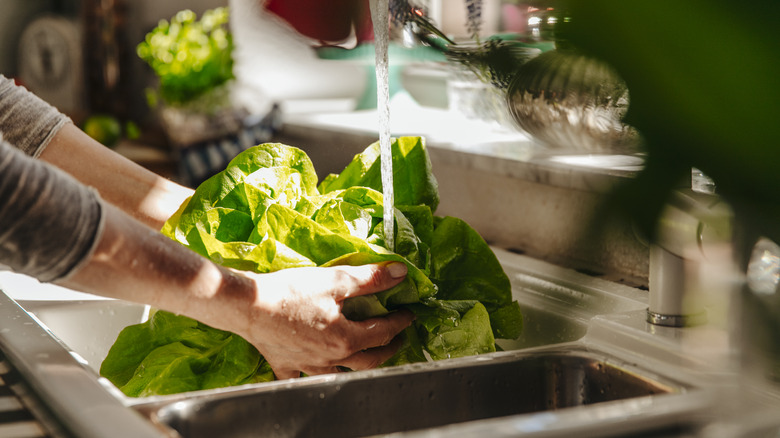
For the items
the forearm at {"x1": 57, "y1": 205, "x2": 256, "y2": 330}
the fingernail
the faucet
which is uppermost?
the faucet

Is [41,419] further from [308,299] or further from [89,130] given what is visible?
[89,130]

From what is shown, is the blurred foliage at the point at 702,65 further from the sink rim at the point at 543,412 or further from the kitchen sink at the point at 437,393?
the kitchen sink at the point at 437,393

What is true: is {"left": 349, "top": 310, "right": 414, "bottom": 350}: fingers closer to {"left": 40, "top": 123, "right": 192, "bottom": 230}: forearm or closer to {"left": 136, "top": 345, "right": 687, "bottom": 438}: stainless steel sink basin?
{"left": 136, "top": 345, "right": 687, "bottom": 438}: stainless steel sink basin

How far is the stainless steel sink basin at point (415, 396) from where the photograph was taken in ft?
2.09

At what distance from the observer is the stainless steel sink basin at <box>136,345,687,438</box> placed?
2.09ft

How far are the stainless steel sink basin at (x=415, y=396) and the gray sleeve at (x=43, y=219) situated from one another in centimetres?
14

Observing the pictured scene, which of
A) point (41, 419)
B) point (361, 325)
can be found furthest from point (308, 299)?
point (41, 419)

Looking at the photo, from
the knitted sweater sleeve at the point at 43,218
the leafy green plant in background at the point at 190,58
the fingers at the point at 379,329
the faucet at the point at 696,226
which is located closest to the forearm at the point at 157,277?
the knitted sweater sleeve at the point at 43,218

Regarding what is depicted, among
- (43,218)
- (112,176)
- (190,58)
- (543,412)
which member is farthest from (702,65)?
(190,58)

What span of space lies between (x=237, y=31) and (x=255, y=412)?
245cm

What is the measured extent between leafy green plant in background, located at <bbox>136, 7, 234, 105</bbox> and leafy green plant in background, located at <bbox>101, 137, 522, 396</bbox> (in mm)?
1766

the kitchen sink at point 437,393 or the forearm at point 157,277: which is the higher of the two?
the forearm at point 157,277

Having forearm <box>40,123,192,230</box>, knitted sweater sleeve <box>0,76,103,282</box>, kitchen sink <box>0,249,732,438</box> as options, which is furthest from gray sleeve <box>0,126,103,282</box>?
forearm <box>40,123,192,230</box>

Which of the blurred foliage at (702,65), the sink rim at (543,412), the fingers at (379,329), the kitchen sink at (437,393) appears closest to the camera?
the blurred foliage at (702,65)
